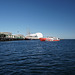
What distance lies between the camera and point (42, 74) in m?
7.82

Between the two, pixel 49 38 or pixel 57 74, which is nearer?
pixel 57 74

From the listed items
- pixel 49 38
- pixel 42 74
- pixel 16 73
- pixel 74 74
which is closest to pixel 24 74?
pixel 16 73

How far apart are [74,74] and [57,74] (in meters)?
1.50

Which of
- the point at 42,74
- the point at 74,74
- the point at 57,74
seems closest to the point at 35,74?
the point at 42,74

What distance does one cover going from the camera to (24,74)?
779 centimetres

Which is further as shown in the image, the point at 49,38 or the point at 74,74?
the point at 49,38

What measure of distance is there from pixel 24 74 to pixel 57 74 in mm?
2933

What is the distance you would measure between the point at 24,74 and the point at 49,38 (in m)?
116

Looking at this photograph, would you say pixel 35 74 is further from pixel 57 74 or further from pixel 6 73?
pixel 6 73

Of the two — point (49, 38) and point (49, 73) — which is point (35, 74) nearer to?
point (49, 73)

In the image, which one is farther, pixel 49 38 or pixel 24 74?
pixel 49 38

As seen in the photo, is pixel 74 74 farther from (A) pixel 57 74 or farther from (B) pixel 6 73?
(B) pixel 6 73

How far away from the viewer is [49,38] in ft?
401

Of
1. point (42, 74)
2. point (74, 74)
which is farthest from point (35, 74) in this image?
point (74, 74)
